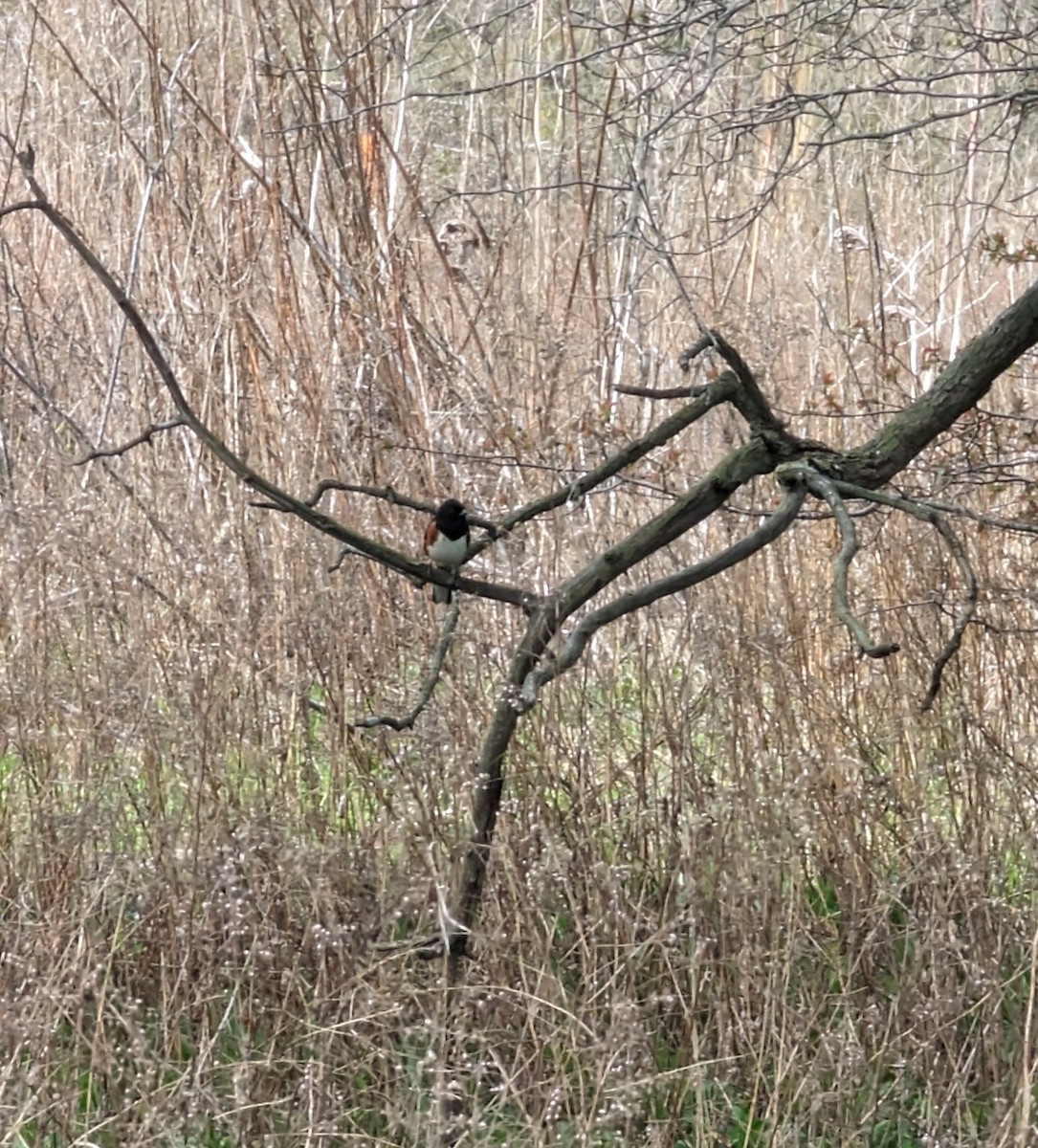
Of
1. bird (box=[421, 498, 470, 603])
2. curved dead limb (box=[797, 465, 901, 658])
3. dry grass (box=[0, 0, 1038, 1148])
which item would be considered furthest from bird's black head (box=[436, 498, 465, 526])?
curved dead limb (box=[797, 465, 901, 658])

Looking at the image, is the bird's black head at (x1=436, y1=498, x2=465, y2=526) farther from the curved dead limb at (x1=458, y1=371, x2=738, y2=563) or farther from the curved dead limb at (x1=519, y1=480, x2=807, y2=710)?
the curved dead limb at (x1=519, y1=480, x2=807, y2=710)

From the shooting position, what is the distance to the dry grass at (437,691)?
6.70 feet

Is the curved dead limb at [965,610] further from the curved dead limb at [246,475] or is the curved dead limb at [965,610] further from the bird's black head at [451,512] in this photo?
the bird's black head at [451,512]

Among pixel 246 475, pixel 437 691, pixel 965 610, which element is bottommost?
pixel 437 691

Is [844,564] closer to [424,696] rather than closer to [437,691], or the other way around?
[424,696]

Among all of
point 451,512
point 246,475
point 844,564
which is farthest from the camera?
point 451,512

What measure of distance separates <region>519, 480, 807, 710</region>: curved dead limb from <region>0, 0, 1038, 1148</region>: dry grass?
0.31 m

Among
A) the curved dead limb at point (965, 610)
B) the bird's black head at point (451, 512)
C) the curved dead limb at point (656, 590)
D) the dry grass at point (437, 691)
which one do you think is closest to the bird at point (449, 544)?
the bird's black head at point (451, 512)

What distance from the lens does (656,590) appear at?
1.86 metres

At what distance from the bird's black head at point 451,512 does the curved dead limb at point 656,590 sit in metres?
0.40

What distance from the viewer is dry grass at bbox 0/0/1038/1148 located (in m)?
2.04

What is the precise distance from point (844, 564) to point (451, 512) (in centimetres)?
83

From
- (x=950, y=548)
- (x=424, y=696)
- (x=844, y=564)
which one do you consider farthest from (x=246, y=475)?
(x=950, y=548)

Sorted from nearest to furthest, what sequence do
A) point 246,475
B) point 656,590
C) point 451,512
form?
1. point 246,475
2. point 656,590
3. point 451,512
